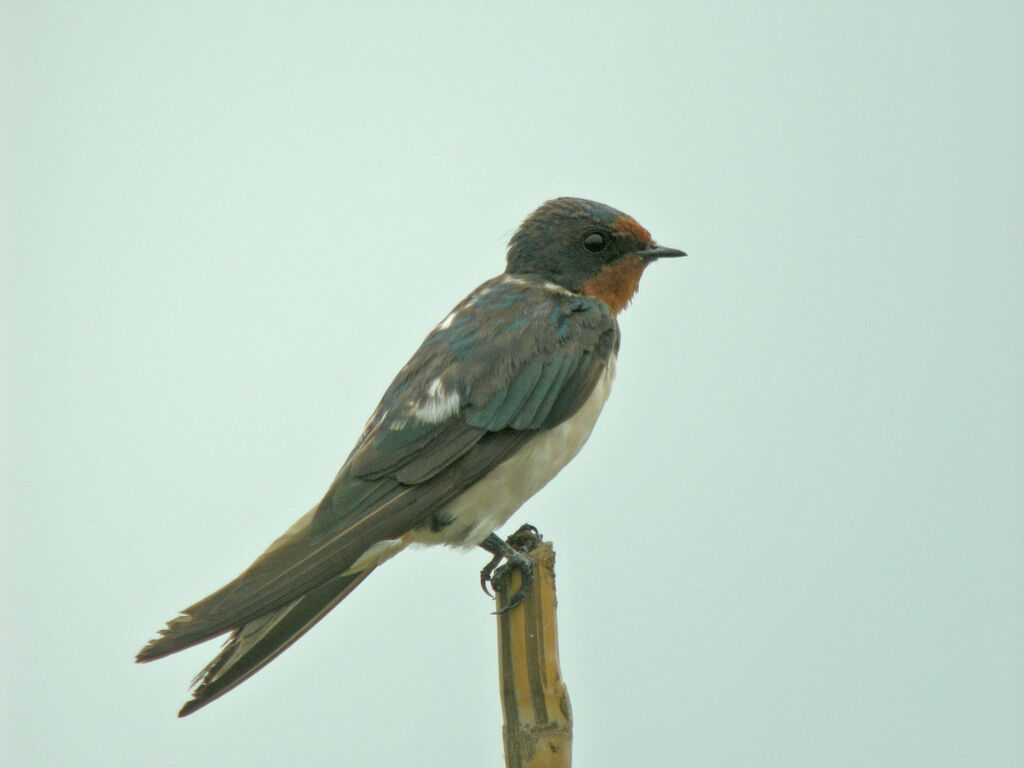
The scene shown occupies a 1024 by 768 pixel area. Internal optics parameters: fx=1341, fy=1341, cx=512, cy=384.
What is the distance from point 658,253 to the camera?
5418 mm

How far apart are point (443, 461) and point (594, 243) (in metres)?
1.42

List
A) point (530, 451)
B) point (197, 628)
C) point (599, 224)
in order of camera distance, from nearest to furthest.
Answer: point (197, 628)
point (530, 451)
point (599, 224)

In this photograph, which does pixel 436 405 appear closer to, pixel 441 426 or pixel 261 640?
pixel 441 426

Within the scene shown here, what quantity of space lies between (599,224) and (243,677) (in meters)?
2.43

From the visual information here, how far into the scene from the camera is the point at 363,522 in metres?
4.17

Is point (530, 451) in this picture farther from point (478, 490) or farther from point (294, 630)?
point (294, 630)

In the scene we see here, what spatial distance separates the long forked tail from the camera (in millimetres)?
3742

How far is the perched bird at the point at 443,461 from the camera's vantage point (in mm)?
3889

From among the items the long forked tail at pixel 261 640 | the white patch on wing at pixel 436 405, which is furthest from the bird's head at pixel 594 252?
the long forked tail at pixel 261 640

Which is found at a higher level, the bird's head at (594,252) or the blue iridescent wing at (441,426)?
the bird's head at (594,252)

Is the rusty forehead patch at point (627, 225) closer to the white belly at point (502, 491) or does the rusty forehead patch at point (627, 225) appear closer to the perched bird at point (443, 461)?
the perched bird at point (443, 461)

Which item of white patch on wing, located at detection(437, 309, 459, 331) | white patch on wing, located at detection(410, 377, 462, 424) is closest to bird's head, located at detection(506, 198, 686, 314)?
white patch on wing, located at detection(437, 309, 459, 331)

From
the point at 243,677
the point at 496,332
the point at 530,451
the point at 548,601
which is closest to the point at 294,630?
the point at 243,677

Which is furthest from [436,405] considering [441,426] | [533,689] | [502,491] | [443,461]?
[533,689]
